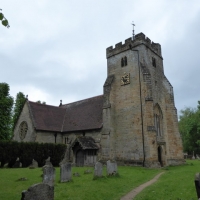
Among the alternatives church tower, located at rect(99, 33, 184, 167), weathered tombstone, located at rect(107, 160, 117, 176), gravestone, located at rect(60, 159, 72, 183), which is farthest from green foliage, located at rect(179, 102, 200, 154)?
gravestone, located at rect(60, 159, 72, 183)

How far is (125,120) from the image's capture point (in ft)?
82.1

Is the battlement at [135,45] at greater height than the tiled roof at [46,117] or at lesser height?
greater

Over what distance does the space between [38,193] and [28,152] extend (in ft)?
60.0

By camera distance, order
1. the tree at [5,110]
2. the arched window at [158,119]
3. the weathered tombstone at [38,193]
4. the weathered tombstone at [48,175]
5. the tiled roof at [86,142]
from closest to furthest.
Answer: the weathered tombstone at [38,193]
the weathered tombstone at [48,175]
the tiled roof at [86,142]
the arched window at [158,119]
the tree at [5,110]

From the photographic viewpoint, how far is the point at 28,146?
22859 mm

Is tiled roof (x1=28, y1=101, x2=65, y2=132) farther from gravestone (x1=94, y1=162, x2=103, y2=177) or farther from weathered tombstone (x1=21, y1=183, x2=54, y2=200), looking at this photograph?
weathered tombstone (x1=21, y1=183, x2=54, y2=200)

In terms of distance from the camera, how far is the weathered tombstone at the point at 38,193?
553cm

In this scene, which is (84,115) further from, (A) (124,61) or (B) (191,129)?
(B) (191,129)

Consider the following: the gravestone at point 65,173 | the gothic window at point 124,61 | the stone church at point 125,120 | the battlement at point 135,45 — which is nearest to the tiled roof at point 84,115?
the stone church at point 125,120

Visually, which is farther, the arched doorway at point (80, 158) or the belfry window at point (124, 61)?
the belfry window at point (124, 61)

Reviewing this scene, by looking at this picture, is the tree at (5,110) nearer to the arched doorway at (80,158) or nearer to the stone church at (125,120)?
the stone church at (125,120)

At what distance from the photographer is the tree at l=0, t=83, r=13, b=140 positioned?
29323 mm

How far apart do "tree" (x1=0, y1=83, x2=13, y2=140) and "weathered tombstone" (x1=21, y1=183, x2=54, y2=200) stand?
26.0 meters

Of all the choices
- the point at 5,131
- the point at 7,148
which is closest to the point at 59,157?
the point at 7,148
